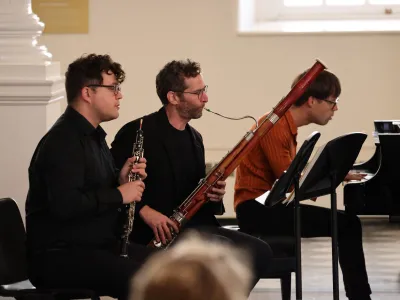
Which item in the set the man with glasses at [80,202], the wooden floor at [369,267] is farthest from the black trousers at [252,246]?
the wooden floor at [369,267]

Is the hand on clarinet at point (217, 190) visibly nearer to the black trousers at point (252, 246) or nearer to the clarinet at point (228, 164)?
the clarinet at point (228, 164)

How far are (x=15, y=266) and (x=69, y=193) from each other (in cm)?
30

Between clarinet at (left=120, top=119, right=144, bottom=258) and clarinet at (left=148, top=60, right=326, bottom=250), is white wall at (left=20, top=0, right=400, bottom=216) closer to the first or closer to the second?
clarinet at (left=148, top=60, right=326, bottom=250)

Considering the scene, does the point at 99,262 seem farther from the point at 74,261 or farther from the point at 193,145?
the point at 193,145

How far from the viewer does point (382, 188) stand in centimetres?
423

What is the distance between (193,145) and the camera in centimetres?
348

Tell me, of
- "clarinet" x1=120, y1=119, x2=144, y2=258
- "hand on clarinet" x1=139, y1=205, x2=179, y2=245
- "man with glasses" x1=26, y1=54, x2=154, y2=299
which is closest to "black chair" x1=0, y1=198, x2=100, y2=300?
"man with glasses" x1=26, y1=54, x2=154, y2=299

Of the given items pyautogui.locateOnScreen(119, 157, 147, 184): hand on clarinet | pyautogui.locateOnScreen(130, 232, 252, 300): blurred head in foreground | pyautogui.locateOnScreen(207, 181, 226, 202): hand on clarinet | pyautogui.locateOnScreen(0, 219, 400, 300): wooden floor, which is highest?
pyautogui.locateOnScreen(130, 232, 252, 300): blurred head in foreground

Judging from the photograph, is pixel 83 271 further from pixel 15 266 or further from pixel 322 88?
pixel 322 88

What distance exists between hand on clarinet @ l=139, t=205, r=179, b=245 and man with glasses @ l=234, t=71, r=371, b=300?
57cm

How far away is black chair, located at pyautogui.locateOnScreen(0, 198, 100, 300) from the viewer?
270 cm

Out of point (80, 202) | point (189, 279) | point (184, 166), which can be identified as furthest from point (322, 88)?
point (189, 279)

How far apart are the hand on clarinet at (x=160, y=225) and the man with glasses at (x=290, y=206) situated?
1.88 ft

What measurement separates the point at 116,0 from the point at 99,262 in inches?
142
